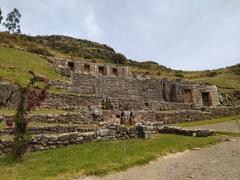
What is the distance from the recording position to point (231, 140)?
13.7m

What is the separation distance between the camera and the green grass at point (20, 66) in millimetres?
20636

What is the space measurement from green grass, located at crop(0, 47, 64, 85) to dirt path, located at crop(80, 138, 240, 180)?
1226 centimetres

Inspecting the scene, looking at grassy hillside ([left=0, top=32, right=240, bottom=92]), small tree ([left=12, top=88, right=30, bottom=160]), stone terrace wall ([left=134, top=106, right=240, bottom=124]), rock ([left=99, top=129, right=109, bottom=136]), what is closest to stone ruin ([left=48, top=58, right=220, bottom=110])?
stone terrace wall ([left=134, top=106, right=240, bottom=124])

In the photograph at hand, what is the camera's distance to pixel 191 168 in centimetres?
912

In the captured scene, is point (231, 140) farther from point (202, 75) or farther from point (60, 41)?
point (60, 41)

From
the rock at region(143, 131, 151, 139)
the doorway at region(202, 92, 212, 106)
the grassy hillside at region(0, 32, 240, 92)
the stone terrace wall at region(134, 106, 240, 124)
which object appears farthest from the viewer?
the doorway at region(202, 92, 212, 106)

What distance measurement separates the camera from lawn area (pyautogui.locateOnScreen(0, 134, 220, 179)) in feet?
27.1

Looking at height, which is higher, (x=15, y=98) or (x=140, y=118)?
(x=15, y=98)

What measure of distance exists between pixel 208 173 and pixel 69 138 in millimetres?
5121

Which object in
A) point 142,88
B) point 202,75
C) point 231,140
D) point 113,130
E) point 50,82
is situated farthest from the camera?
point 202,75

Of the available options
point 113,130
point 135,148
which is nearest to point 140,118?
point 113,130

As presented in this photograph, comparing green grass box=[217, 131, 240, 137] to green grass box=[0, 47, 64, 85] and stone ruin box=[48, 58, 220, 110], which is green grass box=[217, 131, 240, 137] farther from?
green grass box=[0, 47, 64, 85]

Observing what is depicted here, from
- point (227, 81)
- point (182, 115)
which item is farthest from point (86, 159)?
point (227, 81)

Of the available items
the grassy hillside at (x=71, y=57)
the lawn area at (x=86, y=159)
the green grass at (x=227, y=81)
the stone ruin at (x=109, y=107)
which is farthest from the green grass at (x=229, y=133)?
the green grass at (x=227, y=81)
